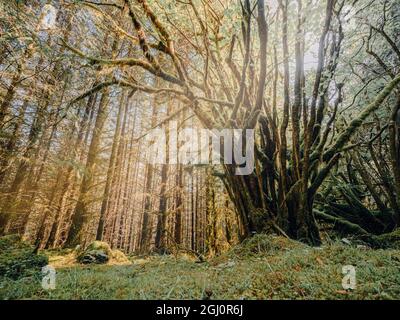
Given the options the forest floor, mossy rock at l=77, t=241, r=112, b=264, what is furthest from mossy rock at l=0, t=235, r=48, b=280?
mossy rock at l=77, t=241, r=112, b=264

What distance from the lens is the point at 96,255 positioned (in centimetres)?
603

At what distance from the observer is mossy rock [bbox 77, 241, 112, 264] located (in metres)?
5.91

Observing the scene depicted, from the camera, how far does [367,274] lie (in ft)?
6.66

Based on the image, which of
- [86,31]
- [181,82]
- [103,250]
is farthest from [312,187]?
[103,250]

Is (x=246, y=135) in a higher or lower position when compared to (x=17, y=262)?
higher

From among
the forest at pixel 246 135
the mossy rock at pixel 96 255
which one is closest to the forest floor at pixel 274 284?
the forest at pixel 246 135

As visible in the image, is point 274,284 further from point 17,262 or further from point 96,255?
point 96,255

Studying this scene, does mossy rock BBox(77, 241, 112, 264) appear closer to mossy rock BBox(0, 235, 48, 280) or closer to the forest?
the forest

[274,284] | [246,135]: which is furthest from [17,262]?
[246,135]

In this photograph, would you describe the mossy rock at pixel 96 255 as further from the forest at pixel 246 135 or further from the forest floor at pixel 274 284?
the forest floor at pixel 274 284

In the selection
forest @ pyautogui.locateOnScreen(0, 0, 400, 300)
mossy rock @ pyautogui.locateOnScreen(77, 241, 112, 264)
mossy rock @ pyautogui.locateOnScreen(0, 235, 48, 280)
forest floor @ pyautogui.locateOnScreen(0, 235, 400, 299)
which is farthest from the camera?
mossy rock @ pyautogui.locateOnScreen(77, 241, 112, 264)

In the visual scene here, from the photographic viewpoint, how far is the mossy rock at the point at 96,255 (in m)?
5.91
